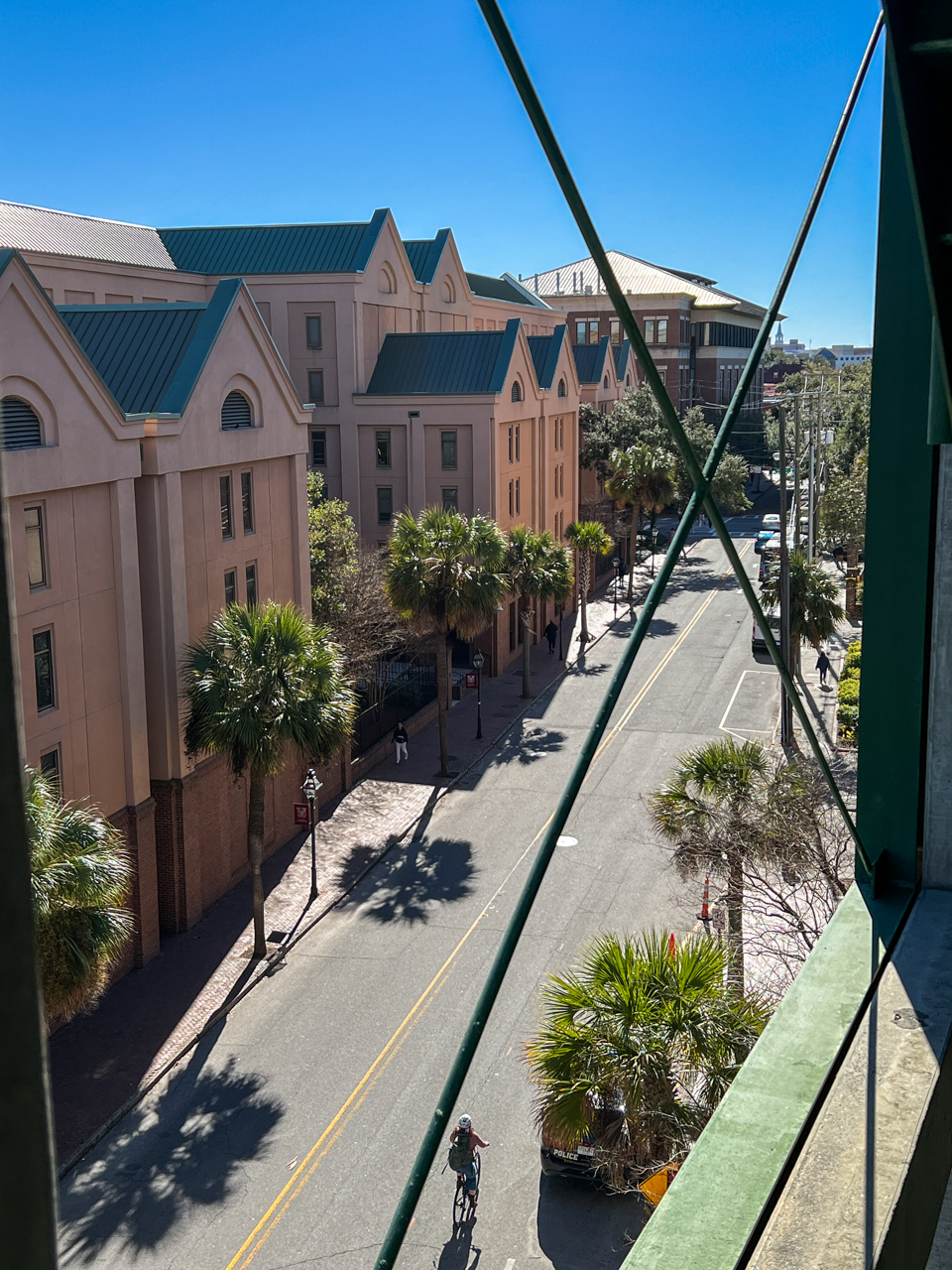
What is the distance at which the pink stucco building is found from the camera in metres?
20.8

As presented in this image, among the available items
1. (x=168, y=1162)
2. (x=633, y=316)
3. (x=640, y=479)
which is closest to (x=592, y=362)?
(x=640, y=479)

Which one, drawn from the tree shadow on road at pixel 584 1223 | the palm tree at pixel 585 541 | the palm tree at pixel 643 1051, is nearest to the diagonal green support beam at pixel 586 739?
the palm tree at pixel 643 1051

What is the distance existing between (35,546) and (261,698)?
495 centimetres

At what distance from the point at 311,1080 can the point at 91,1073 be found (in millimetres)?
3616

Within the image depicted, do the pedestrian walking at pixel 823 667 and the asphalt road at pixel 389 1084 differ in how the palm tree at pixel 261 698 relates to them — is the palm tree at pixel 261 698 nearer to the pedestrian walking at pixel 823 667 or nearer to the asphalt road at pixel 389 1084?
the asphalt road at pixel 389 1084

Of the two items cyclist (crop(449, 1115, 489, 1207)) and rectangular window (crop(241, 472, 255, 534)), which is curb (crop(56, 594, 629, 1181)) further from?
rectangular window (crop(241, 472, 255, 534))

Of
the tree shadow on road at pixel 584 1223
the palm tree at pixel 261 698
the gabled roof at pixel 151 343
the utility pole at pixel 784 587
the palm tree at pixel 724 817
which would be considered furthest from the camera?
the utility pole at pixel 784 587

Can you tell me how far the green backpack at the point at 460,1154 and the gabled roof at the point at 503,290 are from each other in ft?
192

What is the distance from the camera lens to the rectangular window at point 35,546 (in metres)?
20.6

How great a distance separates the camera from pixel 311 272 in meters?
45.6

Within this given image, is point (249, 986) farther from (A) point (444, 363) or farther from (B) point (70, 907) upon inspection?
(A) point (444, 363)

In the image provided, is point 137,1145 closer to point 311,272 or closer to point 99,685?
point 99,685

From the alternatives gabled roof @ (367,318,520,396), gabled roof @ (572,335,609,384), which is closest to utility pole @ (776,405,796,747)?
gabled roof @ (367,318,520,396)

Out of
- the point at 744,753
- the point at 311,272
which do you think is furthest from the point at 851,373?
the point at 744,753
